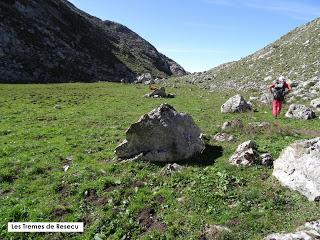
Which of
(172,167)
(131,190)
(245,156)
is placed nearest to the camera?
(131,190)

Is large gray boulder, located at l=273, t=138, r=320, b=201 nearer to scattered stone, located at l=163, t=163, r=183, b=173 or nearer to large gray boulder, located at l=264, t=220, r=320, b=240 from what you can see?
large gray boulder, located at l=264, t=220, r=320, b=240

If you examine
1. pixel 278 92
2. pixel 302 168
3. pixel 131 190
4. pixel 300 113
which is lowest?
pixel 131 190

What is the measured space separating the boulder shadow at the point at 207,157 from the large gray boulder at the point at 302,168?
3.76 meters

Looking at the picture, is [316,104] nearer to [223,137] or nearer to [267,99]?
[267,99]

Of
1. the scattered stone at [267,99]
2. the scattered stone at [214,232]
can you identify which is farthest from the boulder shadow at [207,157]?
the scattered stone at [267,99]

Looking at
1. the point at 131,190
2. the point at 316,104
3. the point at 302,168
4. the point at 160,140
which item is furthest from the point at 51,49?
the point at 302,168

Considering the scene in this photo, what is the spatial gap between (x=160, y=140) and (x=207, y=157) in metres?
2.71

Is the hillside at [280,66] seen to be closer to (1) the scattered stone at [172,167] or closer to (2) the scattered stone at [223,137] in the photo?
(2) the scattered stone at [223,137]

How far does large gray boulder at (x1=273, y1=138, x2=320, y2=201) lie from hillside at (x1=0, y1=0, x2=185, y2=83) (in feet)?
228

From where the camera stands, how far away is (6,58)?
280ft

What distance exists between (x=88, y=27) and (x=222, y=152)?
11156 centimetres

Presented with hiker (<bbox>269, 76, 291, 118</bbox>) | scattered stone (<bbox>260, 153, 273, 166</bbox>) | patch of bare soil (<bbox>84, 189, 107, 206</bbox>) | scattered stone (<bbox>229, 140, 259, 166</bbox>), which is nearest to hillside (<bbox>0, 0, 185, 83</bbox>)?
→ hiker (<bbox>269, 76, 291, 118</bbox>)

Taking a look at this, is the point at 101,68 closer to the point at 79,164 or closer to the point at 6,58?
the point at 6,58

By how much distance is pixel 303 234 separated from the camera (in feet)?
46.5
